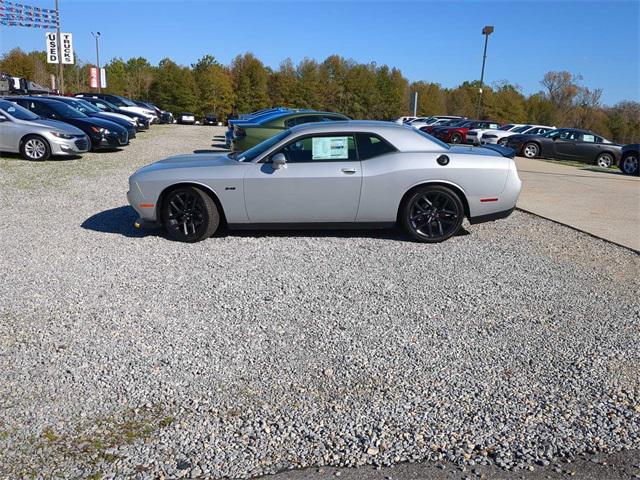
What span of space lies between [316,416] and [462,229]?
16.6 feet

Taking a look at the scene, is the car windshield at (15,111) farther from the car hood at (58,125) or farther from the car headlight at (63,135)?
the car headlight at (63,135)

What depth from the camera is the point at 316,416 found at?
326cm

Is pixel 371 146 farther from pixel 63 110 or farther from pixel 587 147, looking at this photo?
pixel 587 147

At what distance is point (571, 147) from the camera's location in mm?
22172

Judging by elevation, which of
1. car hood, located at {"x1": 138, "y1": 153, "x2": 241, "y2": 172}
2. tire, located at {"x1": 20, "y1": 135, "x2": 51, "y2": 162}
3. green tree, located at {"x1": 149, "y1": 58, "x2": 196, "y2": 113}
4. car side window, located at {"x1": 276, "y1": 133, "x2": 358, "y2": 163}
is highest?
green tree, located at {"x1": 149, "y1": 58, "x2": 196, "y2": 113}

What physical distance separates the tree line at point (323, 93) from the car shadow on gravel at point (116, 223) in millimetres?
70046

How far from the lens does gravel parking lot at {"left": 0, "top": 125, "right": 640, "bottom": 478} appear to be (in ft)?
9.83

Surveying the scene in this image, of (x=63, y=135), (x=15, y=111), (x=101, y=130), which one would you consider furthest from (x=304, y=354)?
(x=101, y=130)

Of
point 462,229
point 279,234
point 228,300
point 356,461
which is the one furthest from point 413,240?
point 356,461

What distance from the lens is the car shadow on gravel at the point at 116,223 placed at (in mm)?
7250

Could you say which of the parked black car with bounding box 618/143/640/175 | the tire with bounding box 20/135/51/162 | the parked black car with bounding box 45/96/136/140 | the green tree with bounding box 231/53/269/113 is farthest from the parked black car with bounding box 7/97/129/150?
the green tree with bounding box 231/53/269/113

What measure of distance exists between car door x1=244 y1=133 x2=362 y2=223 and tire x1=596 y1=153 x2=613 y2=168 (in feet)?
59.2

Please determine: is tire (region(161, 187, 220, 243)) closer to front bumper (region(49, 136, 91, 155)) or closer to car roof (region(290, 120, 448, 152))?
car roof (region(290, 120, 448, 152))

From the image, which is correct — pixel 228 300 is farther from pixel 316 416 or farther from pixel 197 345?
pixel 316 416
